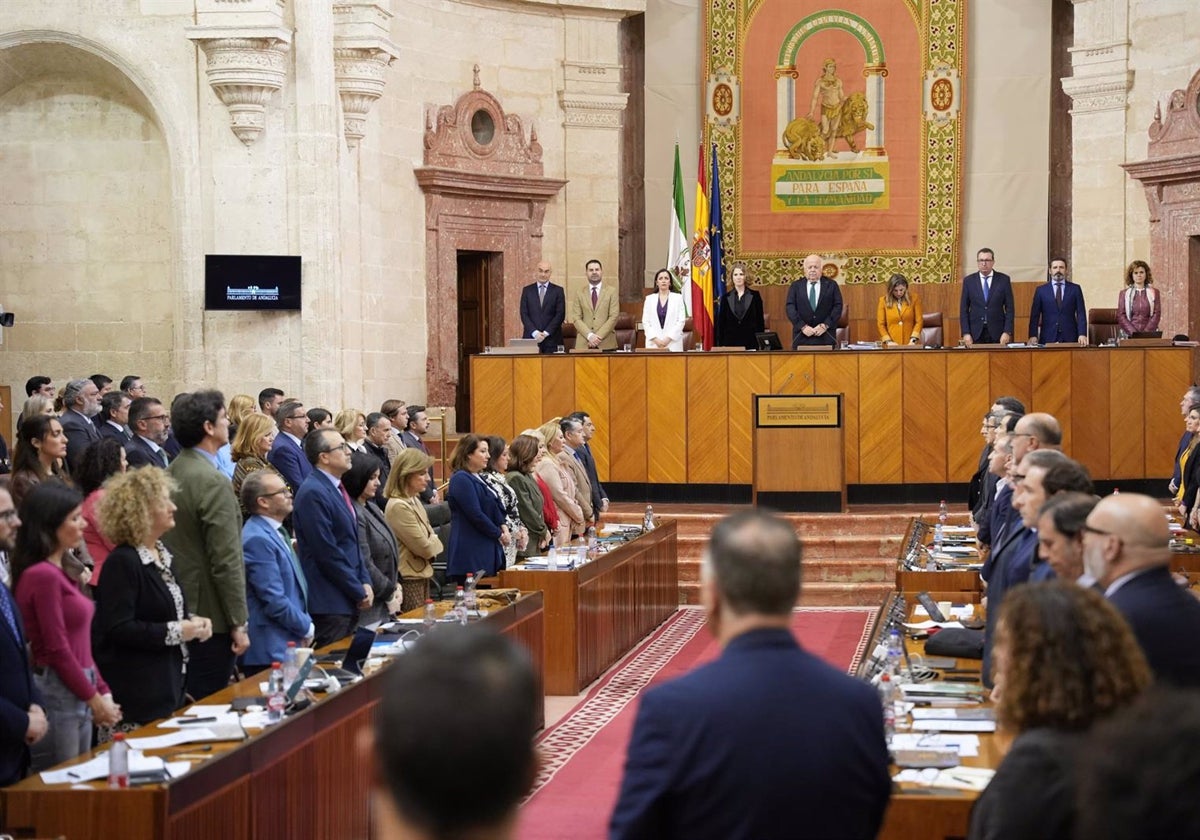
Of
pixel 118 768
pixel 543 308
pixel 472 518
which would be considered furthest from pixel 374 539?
pixel 543 308

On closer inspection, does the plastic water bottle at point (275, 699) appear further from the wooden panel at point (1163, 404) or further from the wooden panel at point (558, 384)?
the wooden panel at point (1163, 404)

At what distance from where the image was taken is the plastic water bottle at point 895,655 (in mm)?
5083

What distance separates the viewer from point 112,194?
1434 centimetres

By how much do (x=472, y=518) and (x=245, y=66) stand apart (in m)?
6.50

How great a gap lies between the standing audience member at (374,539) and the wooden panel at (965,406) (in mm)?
7086

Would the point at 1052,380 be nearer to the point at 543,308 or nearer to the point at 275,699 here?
the point at 543,308

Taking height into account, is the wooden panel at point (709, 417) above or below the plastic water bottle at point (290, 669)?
above

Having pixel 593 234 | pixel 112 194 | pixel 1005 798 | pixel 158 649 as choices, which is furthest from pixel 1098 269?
pixel 1005 798

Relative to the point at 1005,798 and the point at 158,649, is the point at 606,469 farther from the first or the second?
the point at 1005,798

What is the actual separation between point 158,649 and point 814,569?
7.88m

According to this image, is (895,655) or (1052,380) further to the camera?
(1052,380)

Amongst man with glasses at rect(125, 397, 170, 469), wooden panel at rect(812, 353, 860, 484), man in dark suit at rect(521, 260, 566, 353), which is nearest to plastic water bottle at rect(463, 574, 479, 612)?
man with glasses at rect(125, 397, 170, 469)

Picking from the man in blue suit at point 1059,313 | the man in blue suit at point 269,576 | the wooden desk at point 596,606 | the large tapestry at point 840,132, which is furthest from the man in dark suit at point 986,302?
the man in blue suit at point 269,576

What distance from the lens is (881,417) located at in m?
13.3
